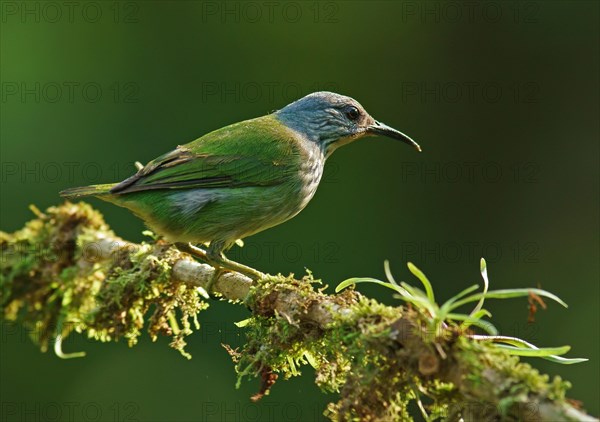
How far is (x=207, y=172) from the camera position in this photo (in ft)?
14.0

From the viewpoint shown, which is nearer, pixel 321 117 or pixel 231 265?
pixel 231 265

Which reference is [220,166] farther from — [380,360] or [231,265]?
[380,360]

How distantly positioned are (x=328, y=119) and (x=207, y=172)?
1.05 m

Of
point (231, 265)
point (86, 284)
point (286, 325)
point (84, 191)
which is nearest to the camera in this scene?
point (286, 325)

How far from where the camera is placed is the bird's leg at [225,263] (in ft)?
12.0

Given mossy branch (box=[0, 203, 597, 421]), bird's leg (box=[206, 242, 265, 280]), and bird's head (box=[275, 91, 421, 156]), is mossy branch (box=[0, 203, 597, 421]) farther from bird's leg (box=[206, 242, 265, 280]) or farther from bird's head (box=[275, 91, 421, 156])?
bird's head (box=[275, 91, 421, 156])

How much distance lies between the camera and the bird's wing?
4.21 metres

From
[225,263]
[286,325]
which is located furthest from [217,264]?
[286,325]

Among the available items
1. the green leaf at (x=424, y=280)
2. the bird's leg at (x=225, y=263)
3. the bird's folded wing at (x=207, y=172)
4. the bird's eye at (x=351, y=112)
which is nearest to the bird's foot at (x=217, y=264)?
the bird's leg at (x=225, y=263)

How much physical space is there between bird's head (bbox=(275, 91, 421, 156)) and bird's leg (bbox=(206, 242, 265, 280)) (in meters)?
1.16

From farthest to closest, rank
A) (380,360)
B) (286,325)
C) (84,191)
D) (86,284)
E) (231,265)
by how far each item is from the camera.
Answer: (84,191) → (86,284) → (231,265) → (286,325) → (380,360)

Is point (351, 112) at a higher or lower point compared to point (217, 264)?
higher

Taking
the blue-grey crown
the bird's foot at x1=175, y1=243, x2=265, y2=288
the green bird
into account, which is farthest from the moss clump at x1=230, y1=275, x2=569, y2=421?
the blue-grey crown

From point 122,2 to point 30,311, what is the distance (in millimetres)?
4585
